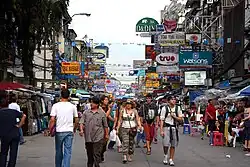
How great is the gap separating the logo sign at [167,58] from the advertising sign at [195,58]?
4.07 metres

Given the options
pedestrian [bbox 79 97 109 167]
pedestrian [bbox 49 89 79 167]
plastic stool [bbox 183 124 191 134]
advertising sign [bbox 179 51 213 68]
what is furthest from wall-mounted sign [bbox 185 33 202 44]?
pedestrian [bbox 49 89 79 167]

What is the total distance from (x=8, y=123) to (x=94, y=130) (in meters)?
1.91

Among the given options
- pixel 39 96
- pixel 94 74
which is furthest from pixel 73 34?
pixel 39 96

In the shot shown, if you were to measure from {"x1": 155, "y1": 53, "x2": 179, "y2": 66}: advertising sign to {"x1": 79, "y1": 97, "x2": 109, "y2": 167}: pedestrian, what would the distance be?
30920mm

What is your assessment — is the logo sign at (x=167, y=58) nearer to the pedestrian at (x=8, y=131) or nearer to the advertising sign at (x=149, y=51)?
the advertising sign at (x=149, y=51)

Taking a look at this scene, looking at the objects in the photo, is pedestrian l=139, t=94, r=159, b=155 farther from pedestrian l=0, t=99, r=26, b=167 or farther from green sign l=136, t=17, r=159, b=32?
green sign l=136, t=17, r=159, b=32

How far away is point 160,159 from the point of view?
569 inches

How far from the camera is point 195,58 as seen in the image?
37.9 m

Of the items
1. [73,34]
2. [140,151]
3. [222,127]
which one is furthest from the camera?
[73,34]

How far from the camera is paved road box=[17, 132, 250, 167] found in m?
13.3

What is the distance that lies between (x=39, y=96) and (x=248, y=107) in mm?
13725

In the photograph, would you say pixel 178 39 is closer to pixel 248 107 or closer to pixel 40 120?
pixel 40 120

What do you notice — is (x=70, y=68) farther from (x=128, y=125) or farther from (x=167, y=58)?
(x=128, y=125)

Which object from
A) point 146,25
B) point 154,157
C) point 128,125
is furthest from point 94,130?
point 146,25
